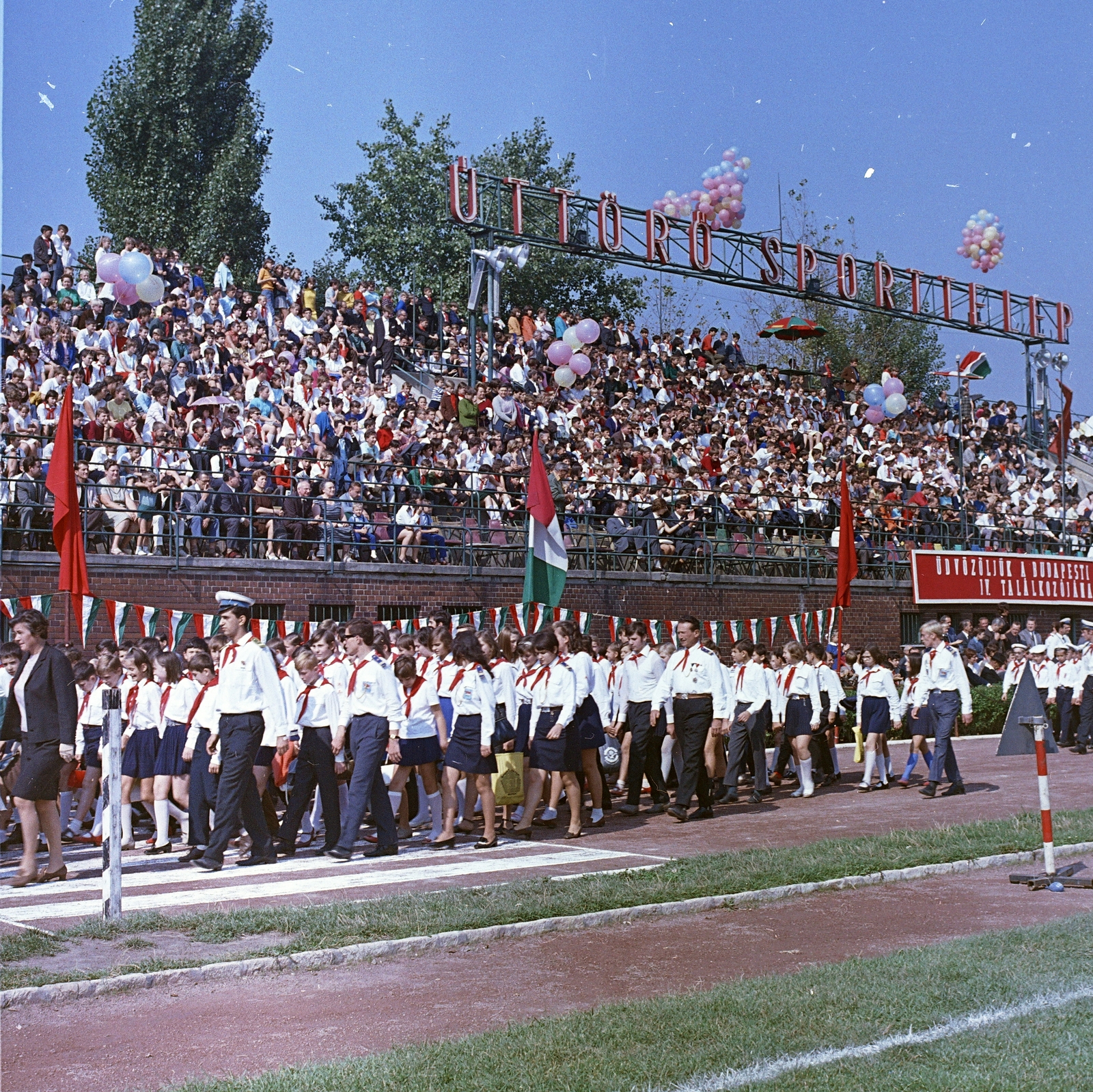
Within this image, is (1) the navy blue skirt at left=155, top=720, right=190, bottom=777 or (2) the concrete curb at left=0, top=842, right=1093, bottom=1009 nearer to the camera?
(2) the concrete curb at left=0, top=842, right=1093, bottom=1009

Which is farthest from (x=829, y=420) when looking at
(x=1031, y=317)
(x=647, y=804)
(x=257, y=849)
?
(x=257, y=849)

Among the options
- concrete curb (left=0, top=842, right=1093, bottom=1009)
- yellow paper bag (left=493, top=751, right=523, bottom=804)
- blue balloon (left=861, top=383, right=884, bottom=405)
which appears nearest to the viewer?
concrete curb (left=0, top=842, right=1093, bottom=1009)

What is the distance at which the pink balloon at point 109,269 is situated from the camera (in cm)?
2383

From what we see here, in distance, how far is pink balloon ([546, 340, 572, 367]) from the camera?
31.6 m

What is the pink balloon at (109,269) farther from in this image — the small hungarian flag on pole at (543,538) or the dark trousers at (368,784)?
the dark trousers at (368,784)

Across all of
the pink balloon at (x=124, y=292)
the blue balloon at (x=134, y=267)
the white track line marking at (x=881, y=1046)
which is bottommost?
the white track line marking at (x=881, y=1046)

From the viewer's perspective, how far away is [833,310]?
5931 cm

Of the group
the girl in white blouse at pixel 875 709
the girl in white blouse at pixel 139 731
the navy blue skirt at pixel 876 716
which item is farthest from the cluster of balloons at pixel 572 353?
the girl in white blouse at pixel 139 731

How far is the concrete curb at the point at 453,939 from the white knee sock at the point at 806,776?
5258 mm

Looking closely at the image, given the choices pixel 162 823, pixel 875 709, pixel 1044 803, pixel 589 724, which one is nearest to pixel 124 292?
pixel 162 823

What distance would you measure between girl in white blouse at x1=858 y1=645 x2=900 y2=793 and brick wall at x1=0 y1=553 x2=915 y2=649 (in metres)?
6.80

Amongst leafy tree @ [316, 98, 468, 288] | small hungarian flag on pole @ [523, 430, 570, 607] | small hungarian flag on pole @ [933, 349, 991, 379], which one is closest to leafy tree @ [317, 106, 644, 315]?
leafy tree @ [316, 98, 468, 288]

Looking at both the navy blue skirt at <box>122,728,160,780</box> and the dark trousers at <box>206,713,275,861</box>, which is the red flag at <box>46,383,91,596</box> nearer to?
the navy blue skirt at <box>122,728,160,780</box>

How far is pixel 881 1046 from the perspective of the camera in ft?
20.9
